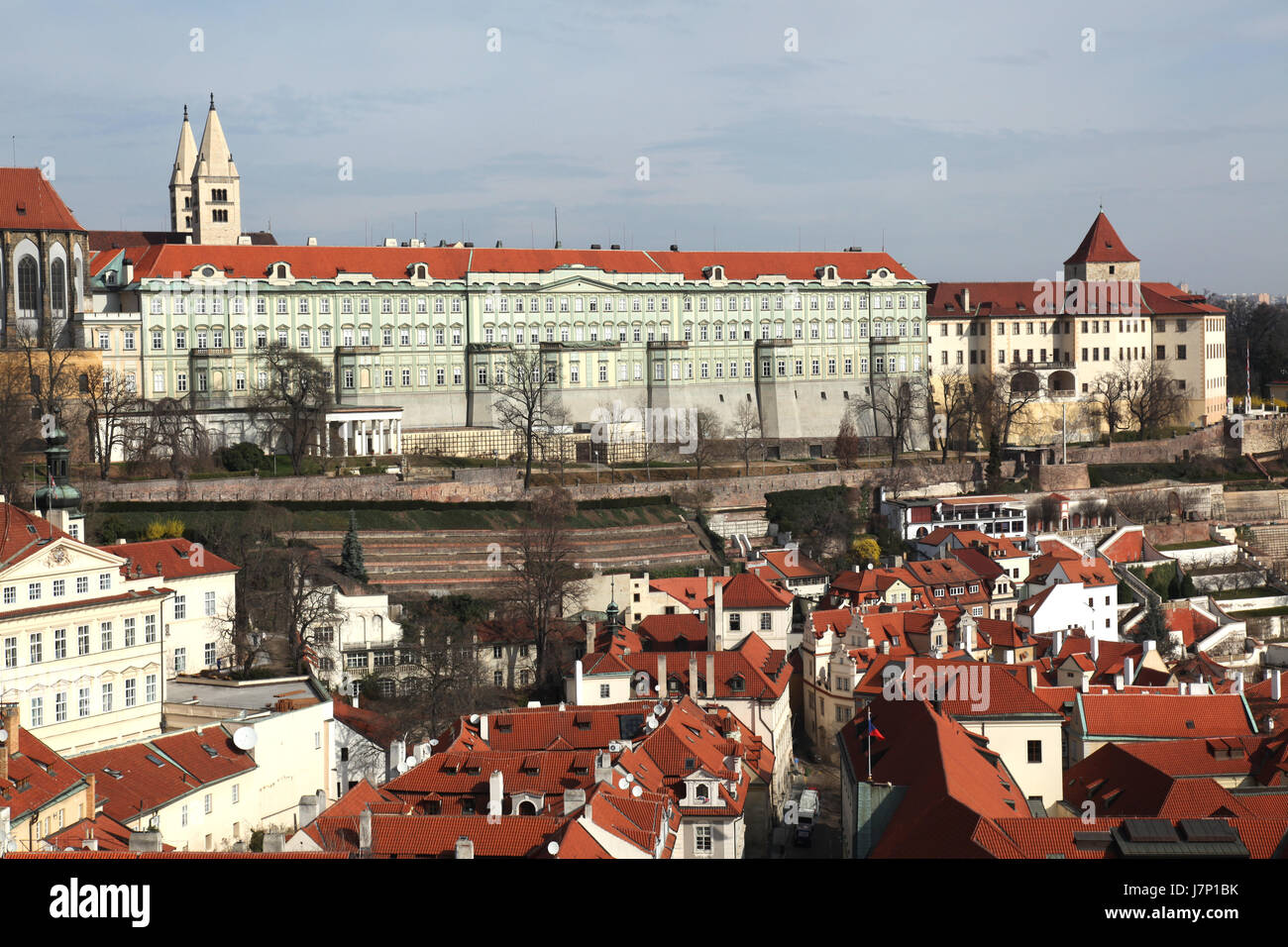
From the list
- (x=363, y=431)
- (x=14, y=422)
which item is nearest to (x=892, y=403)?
(x=363, y=431)

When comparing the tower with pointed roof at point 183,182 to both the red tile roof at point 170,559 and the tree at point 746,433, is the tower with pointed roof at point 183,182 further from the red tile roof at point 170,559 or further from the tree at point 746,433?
the red tile roof at point 170,559

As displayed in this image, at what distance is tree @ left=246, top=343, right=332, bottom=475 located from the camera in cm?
6272

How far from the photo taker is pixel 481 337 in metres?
75.2

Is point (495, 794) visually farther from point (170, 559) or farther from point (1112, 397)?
point (1112, 397)

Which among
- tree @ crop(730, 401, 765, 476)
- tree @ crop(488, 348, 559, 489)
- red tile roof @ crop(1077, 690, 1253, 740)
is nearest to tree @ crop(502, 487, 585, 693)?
tree @ crop(488, 348, 559, 489)

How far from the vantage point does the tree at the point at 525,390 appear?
69812 mm

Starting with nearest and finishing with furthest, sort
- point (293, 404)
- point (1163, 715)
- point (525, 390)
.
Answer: point (1163, 715) → point (293, 404) → point (525, 390)

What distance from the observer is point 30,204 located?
65.1 meters

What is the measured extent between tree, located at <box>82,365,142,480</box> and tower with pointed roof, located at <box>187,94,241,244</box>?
802 inches

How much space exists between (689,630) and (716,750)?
54.9 ft

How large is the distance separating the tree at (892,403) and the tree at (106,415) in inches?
1361

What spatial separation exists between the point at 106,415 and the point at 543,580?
66.6ft

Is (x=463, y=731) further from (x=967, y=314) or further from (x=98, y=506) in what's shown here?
(x=967, y=314)
